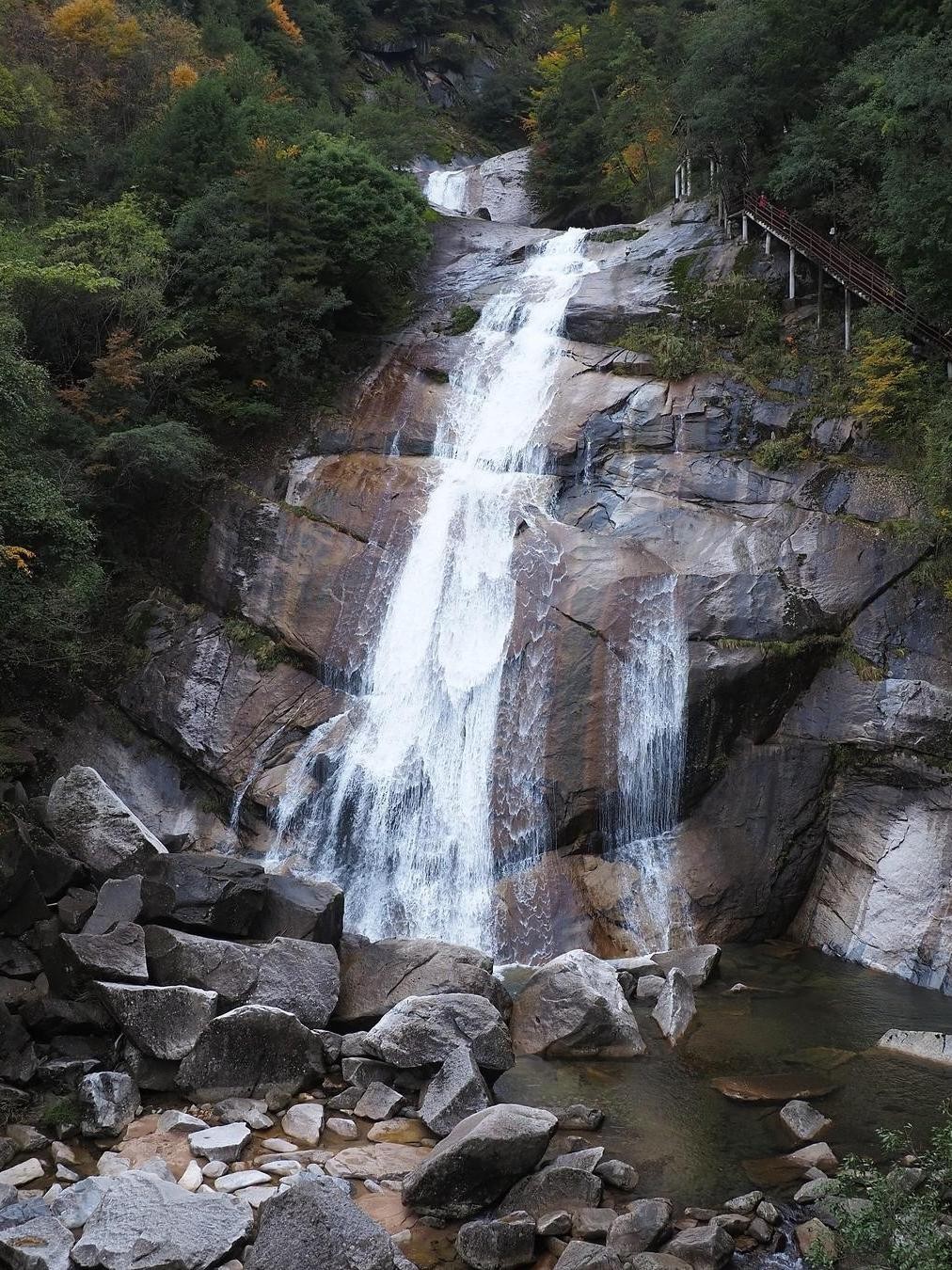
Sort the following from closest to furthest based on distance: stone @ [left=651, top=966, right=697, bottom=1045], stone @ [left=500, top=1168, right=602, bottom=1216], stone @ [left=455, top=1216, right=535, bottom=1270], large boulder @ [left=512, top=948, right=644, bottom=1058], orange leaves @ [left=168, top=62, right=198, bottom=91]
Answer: stone @ [left=455, top=1216, right=535, bottom=1270] → stone @ [left=500, top=1168, right=602, bottom=1216] → large boulder @ [left=512, top=948, right=644, bottom=1058] → stone @ [left=651, top=966, right=697, bottom=1045] → orange leaves @ [left=168, top=62, right=198, bottom=91]

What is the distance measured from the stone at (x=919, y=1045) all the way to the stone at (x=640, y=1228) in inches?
193

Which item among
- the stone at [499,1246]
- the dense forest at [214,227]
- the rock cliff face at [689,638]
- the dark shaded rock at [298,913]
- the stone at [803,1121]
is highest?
the dense forest at [214,227]

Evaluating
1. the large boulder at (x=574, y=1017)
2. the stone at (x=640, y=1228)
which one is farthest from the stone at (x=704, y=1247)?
the large boulder at (x=574, y=1017)

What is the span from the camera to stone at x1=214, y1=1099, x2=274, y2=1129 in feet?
32.4

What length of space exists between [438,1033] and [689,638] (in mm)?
8636

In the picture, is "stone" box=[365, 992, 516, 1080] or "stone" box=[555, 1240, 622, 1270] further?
"stone" box=[365, 992, 516, 1080]

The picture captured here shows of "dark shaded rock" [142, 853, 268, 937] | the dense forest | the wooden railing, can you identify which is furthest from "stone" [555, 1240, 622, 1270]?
the wooden railing

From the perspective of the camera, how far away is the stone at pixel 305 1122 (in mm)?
9680

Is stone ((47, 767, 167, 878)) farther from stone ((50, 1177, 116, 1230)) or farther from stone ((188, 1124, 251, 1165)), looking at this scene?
stone ((50, 1177, 116, 1230))

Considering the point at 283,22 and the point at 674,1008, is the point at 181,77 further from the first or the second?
the point at 674,1008

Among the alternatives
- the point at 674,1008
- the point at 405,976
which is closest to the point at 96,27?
the point at 405,976

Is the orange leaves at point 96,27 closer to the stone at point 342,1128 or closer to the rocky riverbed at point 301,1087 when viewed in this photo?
the rocky riverbed at point 301,1087

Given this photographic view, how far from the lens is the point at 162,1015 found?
10.8 metres

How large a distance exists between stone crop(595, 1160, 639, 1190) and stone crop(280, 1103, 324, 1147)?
2.80 meters
